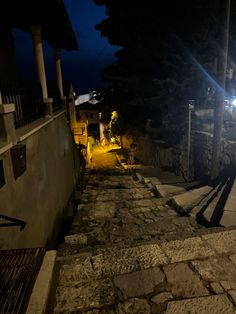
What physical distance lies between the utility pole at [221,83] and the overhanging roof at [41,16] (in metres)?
4.70

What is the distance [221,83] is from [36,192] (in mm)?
6508

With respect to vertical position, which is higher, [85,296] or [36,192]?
[36,192]

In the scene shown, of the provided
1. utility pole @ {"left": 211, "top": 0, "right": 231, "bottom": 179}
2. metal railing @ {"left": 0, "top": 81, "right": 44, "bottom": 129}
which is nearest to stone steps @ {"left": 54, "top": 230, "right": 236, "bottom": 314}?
metal railing @ {"left": 0, "top": 81, "right": 44, "bottom": 129}

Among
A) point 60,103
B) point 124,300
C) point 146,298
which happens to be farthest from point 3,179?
point 60,103

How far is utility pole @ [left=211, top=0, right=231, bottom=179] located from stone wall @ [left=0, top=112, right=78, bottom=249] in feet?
17.1

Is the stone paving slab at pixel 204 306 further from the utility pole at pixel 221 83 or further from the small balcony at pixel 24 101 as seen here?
the utility pole at pixel 221 83

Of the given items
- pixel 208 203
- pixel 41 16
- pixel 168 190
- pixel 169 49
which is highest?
pixel 41 16

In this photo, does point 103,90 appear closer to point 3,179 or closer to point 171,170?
point 171,170

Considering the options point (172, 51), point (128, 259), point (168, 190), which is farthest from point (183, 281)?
point (172, 51)

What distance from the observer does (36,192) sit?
15.8 ft

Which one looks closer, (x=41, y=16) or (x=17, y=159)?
(x=17, y=159)

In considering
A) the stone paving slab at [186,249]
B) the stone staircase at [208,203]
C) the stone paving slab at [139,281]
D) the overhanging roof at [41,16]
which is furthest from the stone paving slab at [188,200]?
the overhanging roof at [41,16]

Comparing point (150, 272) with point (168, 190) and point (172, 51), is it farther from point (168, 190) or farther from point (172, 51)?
point (172, 51)

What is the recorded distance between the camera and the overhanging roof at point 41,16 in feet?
20.9
